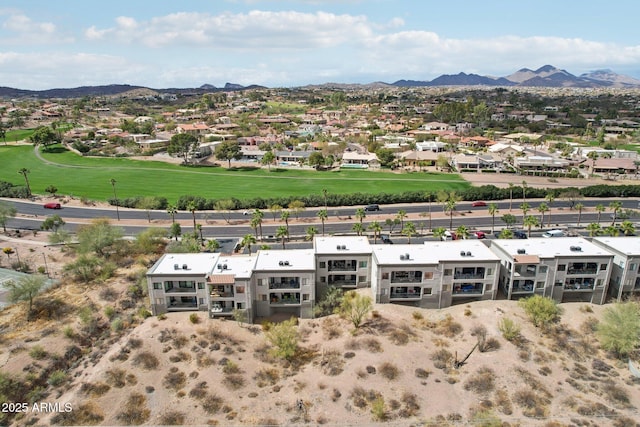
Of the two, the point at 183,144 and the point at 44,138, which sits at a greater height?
the point at 44,138

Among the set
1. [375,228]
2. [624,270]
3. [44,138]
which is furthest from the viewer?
[44,138]

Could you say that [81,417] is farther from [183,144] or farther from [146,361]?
[183,144]

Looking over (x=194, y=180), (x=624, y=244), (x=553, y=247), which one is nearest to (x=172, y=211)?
(x=194, y=180)

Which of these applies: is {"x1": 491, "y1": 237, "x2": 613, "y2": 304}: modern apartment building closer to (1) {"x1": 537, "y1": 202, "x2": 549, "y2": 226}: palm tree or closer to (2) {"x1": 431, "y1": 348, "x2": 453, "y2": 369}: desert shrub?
(2) {"x1": 431, "y1": 348, "x2": 453, "y2": 369}: desert shrub

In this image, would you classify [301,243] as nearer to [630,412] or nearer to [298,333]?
[298,333]

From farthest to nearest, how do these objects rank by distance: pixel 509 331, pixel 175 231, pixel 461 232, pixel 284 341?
pixel 175 231 → pixel 461 232 → pixel 509 331 → pixel 284 341

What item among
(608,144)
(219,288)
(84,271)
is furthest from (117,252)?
(608,144)

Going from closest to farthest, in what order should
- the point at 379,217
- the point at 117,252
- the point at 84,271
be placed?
the point at 84,271 < the point at 117,252 < the point at 379,217
